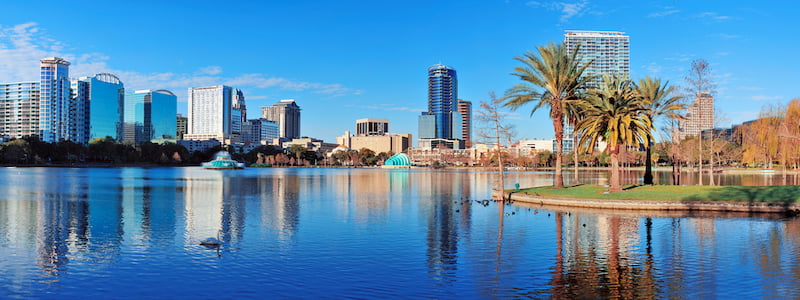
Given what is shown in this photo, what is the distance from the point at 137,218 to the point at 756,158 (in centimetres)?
8054

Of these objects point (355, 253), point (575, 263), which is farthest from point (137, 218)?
point (575, 263)

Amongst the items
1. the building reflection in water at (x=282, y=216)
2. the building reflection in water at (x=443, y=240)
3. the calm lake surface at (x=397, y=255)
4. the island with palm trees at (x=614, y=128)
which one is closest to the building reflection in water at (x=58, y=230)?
the calm lake surface at (x=397, y=255)

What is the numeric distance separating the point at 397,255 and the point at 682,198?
21.7 metres

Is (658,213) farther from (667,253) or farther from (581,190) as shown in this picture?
(667,253)

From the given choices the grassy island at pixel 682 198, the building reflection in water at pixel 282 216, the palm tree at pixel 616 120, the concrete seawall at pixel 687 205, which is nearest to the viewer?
the building reflection in water at pixel 282 216

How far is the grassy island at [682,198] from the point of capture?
103 feet

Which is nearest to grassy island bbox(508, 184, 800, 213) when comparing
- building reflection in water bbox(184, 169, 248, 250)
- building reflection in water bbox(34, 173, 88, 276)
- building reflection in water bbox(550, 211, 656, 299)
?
building reflection in water bbox(550, 211, 656, 299)

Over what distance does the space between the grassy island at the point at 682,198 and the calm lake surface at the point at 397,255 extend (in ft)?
6.34

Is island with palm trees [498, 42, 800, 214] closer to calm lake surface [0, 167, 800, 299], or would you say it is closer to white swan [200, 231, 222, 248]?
calm lake surface [0, 167, 800, 299]

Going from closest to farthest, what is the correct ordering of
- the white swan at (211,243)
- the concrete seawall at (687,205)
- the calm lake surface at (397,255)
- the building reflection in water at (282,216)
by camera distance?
the calm lake surface at (397,255) < the white swan at (211,243) < the building reflection in water at (282,216) < the concrete seawall at (687,205)

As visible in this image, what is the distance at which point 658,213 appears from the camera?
104ft

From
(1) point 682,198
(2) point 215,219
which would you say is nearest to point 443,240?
(2) point 215,219

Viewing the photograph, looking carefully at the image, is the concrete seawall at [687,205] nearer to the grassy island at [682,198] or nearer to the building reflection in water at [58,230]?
the grassy island at [682,198]

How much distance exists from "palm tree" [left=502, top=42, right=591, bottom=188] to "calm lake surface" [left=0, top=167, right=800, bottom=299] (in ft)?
41.6
